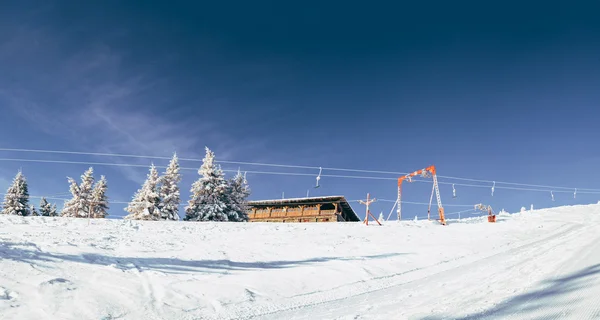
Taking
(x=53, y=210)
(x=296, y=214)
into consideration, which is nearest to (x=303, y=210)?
(x=296, y=214)

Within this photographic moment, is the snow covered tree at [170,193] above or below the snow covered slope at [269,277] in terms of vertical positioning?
above

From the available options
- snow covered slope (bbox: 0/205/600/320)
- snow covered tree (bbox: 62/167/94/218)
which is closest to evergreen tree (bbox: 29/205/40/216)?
snow covered tree (bbox: 62/167/94/218)

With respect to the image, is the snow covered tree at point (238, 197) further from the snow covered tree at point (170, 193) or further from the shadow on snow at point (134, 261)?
the shadow on snow at point (134, 261)

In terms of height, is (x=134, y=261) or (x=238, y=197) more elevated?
(x=238, y=197)

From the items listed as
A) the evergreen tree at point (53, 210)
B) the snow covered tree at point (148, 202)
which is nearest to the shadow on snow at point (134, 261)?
the snow covered tree at point (148, 202)

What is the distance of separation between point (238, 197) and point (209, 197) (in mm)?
4012

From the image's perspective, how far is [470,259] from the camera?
16312 millimetres

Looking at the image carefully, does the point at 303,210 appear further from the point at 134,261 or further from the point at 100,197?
the point at 134,261

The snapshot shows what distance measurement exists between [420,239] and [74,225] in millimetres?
19316

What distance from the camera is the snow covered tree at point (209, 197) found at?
122ft

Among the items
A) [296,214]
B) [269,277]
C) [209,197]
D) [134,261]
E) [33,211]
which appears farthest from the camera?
[33,211]

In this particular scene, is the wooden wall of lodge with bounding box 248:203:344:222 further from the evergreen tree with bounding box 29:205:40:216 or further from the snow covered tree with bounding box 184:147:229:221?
the evergreen tree with bounding box 29:205:40:216

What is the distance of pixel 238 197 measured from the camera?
136ft

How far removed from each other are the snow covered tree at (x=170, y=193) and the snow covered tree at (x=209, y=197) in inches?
68.5
